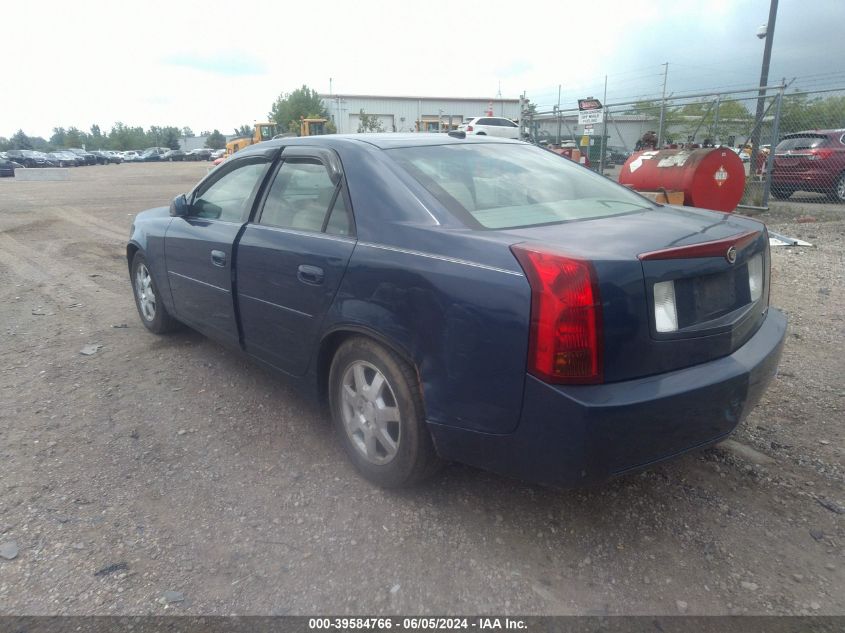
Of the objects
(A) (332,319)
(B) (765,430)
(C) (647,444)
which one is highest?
(A) (332,319)

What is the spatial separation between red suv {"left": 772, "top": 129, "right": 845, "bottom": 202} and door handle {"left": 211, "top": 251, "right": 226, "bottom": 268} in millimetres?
12644

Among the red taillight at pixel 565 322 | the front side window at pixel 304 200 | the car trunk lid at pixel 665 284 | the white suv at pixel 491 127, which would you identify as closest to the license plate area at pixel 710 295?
the car trunk lid at pixel 665 284

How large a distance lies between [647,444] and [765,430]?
1620mm

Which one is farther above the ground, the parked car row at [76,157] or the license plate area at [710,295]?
the license plate area at [710,295]

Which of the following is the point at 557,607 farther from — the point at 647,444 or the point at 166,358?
the point at 166,358

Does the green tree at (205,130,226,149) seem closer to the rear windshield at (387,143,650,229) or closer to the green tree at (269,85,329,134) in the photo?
the green tree at (269,85,329,134)

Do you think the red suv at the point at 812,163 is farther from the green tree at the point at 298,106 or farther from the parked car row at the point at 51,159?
the green tree at the point at 298,106

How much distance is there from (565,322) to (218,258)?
243 cm

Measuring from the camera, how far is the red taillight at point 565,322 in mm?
2178

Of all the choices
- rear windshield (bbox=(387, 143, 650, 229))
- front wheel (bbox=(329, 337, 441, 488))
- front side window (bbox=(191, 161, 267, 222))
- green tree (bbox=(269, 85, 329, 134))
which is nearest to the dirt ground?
front wheel (bbox=(329, 337, 441, 488))

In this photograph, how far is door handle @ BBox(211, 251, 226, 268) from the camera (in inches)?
150

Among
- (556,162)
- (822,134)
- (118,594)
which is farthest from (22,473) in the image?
(822,134)

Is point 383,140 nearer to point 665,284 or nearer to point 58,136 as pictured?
point 665,284

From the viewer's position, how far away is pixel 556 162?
12.4ft
